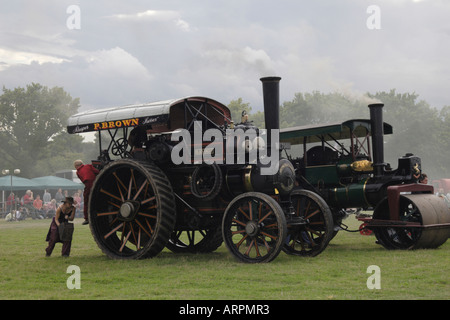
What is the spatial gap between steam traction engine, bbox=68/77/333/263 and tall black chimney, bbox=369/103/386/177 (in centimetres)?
191

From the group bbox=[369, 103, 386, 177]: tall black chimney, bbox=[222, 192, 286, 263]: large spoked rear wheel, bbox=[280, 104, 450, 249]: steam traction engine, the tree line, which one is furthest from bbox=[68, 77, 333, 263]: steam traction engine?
the tree line

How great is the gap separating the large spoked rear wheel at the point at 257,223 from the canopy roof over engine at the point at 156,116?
1.69 meters

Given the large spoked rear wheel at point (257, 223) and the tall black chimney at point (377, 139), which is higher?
the tall black chimney at point (377, 139)

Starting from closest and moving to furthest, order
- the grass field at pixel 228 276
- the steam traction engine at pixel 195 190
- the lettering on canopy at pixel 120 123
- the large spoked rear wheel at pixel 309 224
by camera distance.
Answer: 1. the grass field at pixel 228 276
2. the steam traction engine at pixel 195 190
3. the large spoked rear wheel at pixel 309 224
4. the lettering on canopy at pixel 120 123

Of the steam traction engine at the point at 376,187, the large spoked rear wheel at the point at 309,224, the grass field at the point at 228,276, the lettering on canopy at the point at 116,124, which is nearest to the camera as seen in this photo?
the grass field at the point at 228,276

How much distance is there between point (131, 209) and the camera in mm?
9242

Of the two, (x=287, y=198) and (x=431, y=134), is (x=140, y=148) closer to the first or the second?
(x=287, y=198)

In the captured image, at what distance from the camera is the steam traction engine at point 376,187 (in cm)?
1027

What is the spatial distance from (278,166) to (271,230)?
0.93 m

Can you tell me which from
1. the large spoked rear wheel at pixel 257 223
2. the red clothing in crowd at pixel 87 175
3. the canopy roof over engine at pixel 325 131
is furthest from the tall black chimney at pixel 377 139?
the red clothing in crowd at pixel 87 175

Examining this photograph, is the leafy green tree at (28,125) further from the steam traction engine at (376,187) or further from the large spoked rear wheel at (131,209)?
the large spoked rear wheel at (131,209)

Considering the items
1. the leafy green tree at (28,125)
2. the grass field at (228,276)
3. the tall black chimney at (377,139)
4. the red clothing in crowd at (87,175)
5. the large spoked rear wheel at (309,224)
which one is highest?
the leafy green tree at (28,125)

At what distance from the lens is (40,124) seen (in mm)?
46875

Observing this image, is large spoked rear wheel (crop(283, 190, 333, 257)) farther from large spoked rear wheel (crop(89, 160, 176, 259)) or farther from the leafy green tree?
the leafy green tree
